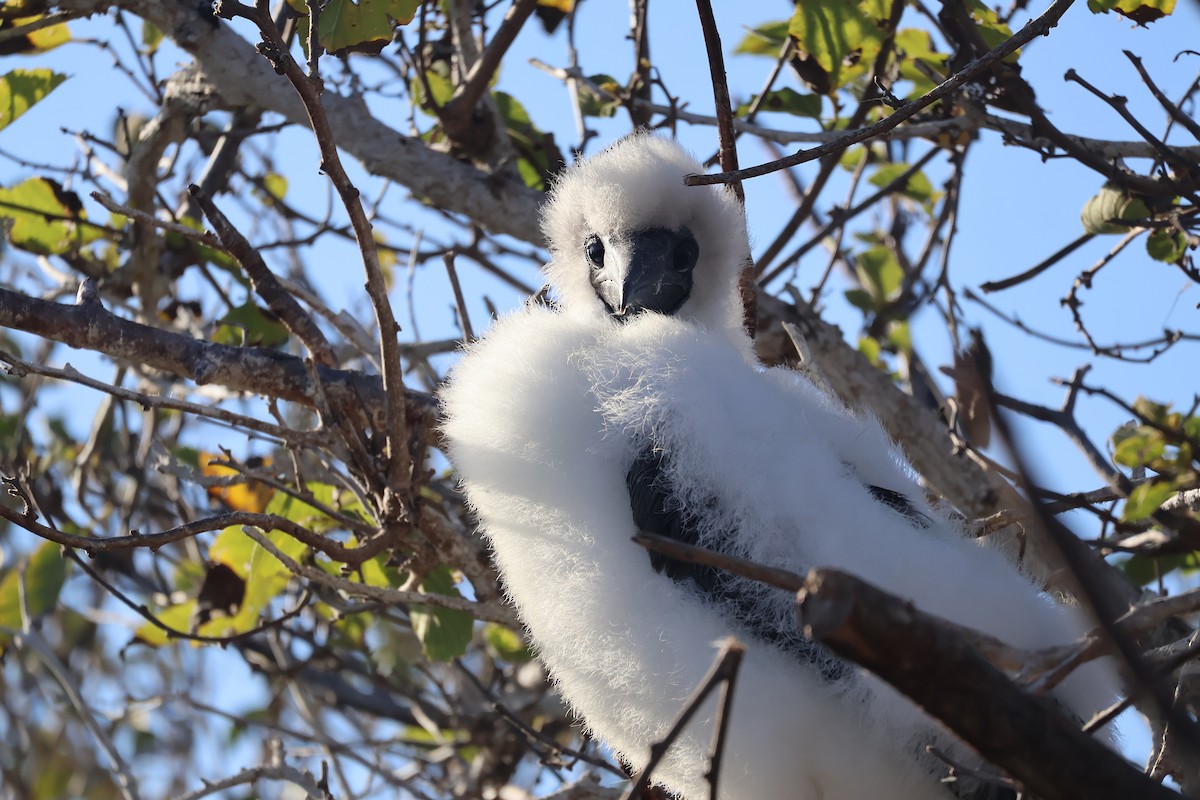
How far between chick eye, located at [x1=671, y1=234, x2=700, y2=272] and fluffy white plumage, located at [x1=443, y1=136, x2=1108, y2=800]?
0.43 m

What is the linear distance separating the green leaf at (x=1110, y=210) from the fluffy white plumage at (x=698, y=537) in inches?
39.4

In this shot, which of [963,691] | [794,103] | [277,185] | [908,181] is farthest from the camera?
[277,185]

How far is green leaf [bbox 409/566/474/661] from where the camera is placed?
9.90 feet

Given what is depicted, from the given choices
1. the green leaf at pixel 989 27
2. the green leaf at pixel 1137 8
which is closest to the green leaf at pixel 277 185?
the green leaf at pixel 989 27

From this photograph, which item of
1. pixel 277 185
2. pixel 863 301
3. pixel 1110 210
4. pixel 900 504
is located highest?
pixel 863 301

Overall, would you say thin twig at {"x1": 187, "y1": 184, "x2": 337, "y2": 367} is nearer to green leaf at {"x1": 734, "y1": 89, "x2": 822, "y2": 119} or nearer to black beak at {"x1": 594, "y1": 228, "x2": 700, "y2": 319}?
black beak at {"x1": 594, "y1": 228, "x2": 700, "y2": 319}

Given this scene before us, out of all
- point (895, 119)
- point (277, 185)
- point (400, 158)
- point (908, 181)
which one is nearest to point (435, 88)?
point (400, 158)

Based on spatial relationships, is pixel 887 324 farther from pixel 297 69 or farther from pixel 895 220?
pixel 297 69

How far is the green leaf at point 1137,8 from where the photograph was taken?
265 cm

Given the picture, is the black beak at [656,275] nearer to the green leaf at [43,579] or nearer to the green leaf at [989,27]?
the green leaf at [989,27]

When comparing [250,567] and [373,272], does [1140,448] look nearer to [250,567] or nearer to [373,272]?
[373,272]

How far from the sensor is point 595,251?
2951 millimetres

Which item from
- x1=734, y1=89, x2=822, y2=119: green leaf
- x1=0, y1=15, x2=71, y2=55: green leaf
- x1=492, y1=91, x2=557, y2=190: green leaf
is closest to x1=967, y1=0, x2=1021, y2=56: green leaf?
x1=734, y1=89, x2=822, y2=119: green leaf

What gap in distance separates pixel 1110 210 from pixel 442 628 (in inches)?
79.2
